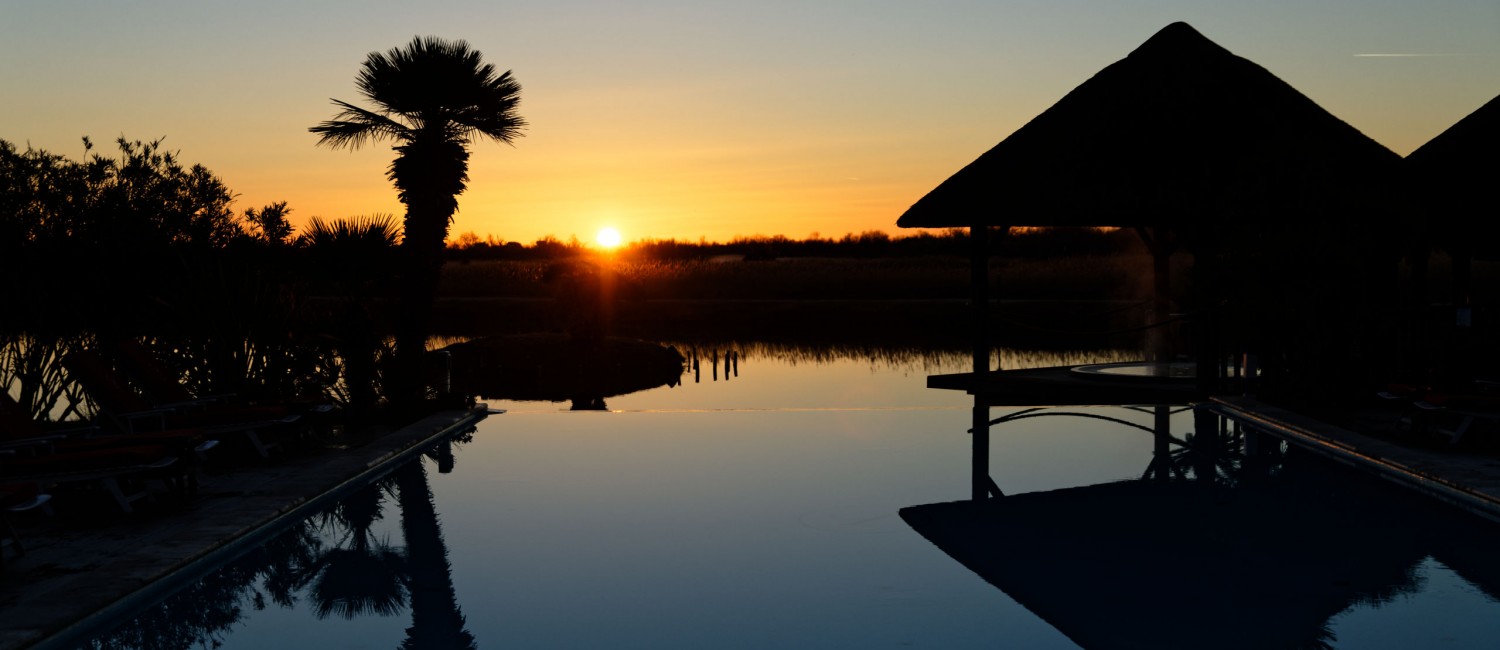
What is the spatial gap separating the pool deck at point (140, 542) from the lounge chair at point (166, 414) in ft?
1.04

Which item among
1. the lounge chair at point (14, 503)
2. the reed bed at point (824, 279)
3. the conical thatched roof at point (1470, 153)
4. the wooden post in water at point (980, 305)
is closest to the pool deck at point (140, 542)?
the lounge chair at point (14, 503)

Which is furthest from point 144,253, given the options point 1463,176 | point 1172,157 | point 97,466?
point 1463,176

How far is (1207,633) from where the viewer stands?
6.23 meters

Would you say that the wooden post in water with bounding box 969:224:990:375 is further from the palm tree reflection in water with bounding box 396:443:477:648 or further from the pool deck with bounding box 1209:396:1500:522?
the palm tree reflection in water with bounding box 396:443:477:648

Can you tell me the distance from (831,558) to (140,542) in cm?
392

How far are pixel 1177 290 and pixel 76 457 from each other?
34.1m

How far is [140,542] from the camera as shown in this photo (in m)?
7.41

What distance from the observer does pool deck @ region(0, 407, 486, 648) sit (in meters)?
5.94

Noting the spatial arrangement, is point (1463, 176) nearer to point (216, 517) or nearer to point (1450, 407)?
point (1450, 407)

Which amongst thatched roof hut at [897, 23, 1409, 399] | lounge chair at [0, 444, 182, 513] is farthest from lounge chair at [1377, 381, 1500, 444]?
lounge chair at [0, 444, 182, 513]

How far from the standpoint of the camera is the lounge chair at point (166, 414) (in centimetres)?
980

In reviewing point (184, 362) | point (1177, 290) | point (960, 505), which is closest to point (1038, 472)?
point (960, 505)

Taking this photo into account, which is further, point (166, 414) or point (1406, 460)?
point (166, 414)

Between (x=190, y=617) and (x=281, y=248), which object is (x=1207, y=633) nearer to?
(x=190, y=617)
